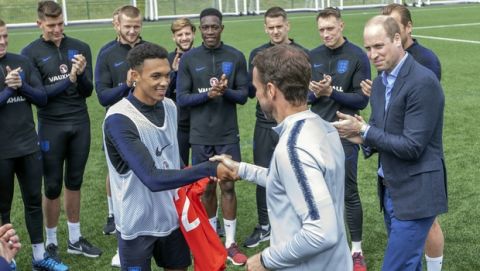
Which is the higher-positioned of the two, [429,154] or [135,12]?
[135,12]

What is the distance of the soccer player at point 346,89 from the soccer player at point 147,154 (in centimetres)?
234

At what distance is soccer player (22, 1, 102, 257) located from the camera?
687cm

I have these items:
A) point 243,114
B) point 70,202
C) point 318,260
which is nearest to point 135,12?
point 70,202

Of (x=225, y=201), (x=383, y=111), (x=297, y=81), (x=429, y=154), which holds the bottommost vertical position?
Result: (x=225, y=201)

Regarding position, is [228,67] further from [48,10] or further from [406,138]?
[406,138]

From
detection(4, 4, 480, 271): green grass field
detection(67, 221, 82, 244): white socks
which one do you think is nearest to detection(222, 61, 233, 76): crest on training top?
detection(4, 4, 480, 271): green grass field

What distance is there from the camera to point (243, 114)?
46.3ft

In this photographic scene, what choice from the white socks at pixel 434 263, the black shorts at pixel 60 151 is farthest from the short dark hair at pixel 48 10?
the white socks at pixel 434 263

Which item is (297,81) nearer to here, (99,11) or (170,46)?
(170,46)

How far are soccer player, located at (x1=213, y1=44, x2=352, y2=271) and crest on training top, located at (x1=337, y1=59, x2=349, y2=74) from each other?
3.31 m

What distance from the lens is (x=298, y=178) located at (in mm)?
3154

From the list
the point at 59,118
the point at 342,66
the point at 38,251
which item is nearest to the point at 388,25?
the point at 342,66

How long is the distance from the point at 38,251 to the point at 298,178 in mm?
4372

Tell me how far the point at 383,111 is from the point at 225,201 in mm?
2848
